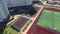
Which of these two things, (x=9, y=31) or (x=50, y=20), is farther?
→ (x=9, y=31)

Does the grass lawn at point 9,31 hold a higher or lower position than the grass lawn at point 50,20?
lower

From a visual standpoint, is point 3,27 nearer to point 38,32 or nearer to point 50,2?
point 38,32

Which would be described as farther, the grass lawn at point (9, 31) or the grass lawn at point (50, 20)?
the grass lawn at point (9, 31)

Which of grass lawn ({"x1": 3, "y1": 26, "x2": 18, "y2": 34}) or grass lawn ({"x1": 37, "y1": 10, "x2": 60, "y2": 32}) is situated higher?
grass lawn ({"x1": 37, "y1": 10, "x2": 60, "y2": 32})

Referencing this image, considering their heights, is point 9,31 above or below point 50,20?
below

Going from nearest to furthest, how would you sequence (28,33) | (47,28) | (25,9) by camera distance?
(47,28)
(28,33)
(25,9)

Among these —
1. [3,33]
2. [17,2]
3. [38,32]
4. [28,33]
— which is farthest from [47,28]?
[17,2]

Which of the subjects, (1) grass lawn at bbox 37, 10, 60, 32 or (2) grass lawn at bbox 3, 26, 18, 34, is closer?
(1) grass lawn at bbox 37, 10, 60, 32

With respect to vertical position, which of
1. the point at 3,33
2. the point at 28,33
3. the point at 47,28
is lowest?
the point at 3,33
